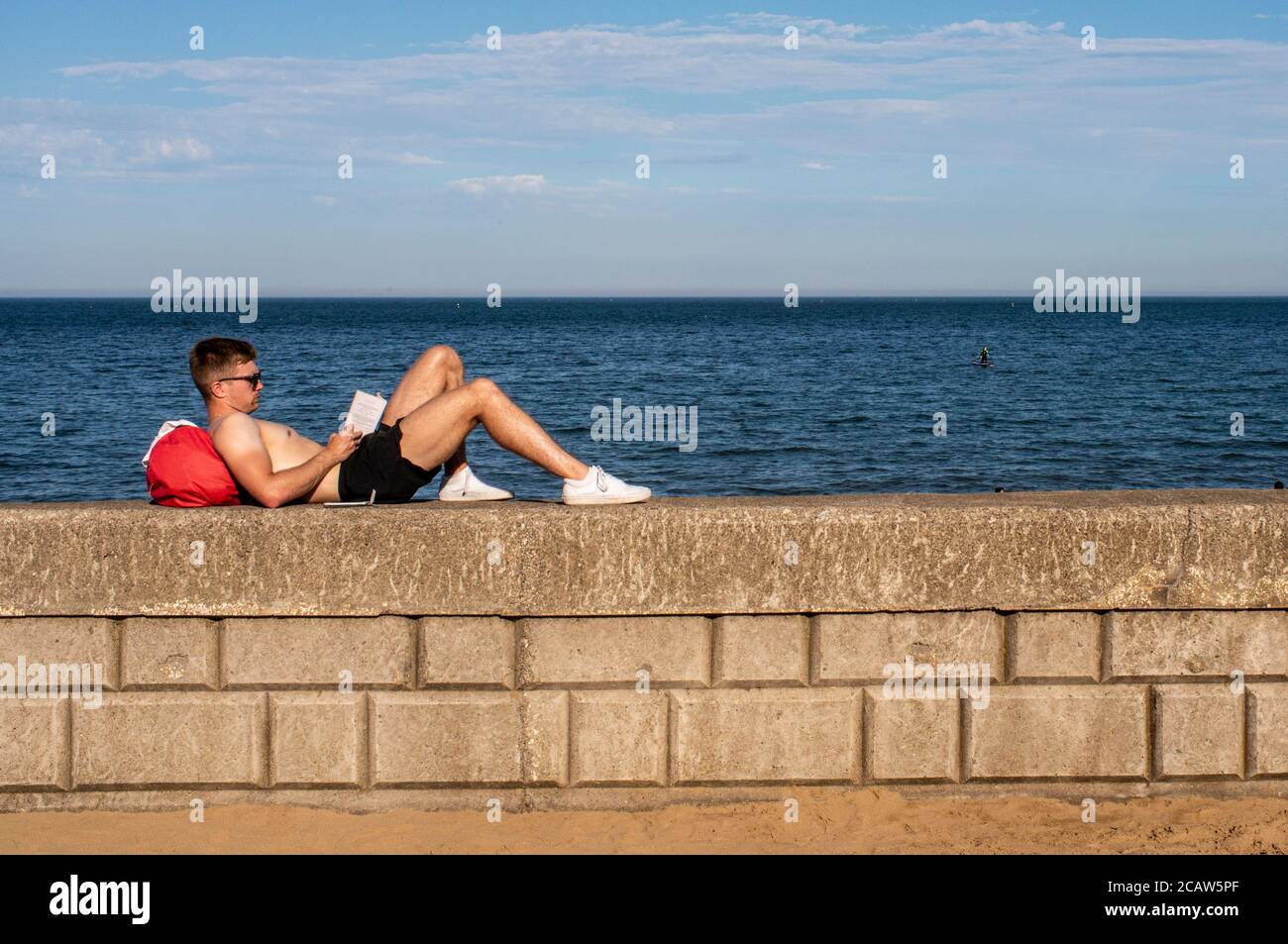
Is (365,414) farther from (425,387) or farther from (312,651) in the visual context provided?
(312,651)

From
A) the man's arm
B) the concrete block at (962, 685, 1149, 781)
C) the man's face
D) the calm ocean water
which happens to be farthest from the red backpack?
the calm ocean water

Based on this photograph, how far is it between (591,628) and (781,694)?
0.68 m

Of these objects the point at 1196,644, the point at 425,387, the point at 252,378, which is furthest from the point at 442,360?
the point at 1196,644

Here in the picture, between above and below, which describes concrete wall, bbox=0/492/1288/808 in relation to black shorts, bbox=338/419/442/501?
below

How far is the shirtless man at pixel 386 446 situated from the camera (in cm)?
437

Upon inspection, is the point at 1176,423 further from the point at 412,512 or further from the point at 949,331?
the point at 949,331

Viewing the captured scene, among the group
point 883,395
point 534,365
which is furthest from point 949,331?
point 883,395

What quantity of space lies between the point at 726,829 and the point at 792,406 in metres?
33.8

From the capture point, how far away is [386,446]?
4.78 meters

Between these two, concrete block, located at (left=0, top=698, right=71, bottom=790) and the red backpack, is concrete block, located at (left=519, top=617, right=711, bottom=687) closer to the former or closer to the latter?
the red backpack

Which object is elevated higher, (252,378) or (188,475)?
(252,378)

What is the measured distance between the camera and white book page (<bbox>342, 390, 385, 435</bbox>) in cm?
456

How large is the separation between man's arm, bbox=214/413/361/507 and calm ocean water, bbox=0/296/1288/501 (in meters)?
16.3

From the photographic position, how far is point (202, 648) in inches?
157
